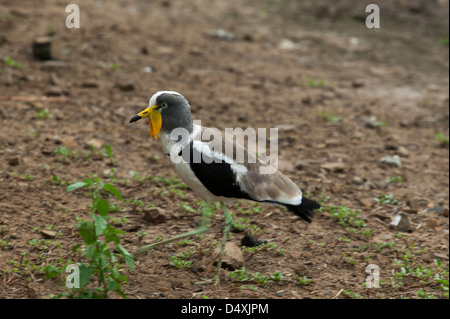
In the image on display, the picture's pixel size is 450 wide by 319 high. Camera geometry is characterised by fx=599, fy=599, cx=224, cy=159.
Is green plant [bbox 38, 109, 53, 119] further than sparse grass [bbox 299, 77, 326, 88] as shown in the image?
No

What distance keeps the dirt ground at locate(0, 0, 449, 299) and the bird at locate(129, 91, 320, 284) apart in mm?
541

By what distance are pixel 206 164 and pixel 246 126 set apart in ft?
9.82

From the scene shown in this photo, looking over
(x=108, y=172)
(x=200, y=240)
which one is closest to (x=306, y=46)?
(x=108, y=172)

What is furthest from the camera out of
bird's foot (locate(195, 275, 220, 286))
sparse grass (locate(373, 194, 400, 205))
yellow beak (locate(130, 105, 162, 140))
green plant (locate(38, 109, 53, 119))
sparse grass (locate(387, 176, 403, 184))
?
green plant (locate(38, 109, 53, 119))

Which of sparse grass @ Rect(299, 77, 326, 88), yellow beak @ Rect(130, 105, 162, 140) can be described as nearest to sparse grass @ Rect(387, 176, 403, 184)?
sparse grass @ Rect(299, 77, 326, 88)

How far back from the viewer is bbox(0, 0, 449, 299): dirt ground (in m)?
4.49

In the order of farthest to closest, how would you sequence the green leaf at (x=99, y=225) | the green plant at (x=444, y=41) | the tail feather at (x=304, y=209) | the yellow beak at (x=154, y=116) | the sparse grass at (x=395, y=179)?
the green plant at (x=444, y=41) → the sparse grass at (x=395, y=179) → the tail feather at (x=304, y=209) → the yellow beak at (x=154, y=116) → the green leaf at (x=99, y=225)

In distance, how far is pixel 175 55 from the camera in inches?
343

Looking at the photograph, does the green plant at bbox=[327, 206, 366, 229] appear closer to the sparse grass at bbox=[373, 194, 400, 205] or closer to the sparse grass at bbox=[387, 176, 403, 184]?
the sparse grass at bbox=[373, 194, 400, 205]

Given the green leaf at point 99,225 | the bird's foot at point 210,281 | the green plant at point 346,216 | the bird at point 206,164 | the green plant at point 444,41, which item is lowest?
the bird's foot at point 210,281

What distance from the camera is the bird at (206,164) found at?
4.14 metres

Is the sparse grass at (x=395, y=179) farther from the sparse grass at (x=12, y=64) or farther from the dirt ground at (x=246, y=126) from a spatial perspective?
the sparse grass at (x=12, y=64)

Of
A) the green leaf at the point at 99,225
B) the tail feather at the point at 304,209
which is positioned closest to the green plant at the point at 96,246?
the green leaf at the point at 99,225

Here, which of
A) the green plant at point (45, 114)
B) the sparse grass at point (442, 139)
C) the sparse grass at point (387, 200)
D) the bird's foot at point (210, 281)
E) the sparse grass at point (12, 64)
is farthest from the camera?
the sparse grass at point (12, 64)
